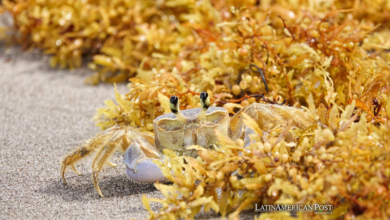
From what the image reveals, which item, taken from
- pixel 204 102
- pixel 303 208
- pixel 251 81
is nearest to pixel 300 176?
pixel 303 208

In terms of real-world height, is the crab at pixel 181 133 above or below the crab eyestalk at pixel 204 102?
below

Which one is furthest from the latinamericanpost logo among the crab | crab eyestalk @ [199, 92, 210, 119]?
crab eyestalk @ [199, 92, 210, 119]

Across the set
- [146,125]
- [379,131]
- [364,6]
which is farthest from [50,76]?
[379,131]

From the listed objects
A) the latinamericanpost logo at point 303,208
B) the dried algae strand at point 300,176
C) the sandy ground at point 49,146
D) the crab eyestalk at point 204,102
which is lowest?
the sandy ground at point 49,146

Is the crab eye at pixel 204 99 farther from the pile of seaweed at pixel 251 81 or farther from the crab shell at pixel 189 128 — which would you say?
the pile of seaweed at pixel 251 81

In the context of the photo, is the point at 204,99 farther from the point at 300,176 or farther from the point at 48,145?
the point at 48,145

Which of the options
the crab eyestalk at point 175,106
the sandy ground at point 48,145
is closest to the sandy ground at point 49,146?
the sandy ground at point 48,145
